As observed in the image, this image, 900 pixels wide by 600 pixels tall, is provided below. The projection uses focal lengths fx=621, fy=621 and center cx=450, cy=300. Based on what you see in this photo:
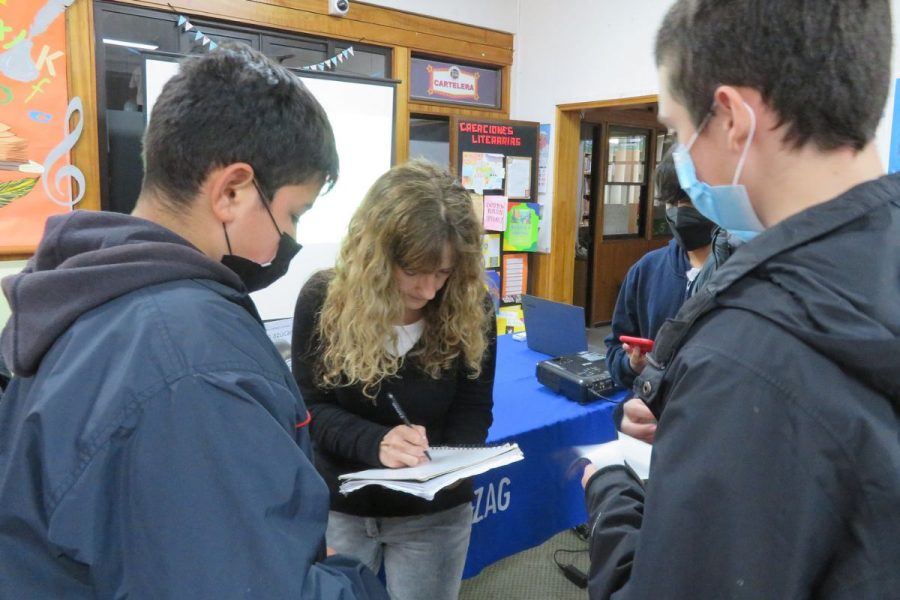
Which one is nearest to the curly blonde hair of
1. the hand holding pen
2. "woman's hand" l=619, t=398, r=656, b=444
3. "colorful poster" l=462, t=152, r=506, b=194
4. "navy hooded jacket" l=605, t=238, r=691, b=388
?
the hand holding pen

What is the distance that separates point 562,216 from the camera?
484 centimetres

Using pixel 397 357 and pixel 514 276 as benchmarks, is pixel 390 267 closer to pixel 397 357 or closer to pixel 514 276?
pixel 397 357

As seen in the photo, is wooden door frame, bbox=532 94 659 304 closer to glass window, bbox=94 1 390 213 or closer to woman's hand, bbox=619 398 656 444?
glass window, bbox=94 1 390 213

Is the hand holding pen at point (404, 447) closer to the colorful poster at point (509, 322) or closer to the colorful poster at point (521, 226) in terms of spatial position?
the colorful poster at point (509, 322)

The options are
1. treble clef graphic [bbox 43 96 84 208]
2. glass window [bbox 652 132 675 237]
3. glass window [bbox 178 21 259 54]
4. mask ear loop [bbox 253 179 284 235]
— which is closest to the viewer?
mask ear loop [bbox 253 179 284 235]

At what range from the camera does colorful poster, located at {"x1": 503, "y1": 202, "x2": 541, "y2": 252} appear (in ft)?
15.4

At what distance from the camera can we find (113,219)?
29.3 inches

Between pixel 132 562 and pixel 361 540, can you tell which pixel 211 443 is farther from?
pixel 361 540

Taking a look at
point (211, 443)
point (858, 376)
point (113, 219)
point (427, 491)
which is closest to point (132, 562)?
point (211, 443)

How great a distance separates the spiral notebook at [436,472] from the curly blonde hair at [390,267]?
213 millimetres

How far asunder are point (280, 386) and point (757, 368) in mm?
509

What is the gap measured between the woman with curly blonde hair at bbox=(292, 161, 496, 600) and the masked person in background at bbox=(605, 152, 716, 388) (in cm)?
53

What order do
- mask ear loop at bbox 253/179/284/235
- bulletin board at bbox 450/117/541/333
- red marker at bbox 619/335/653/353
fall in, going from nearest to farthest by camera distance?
mask ear loop at bbox 253/179/284/235, red marker at bbox 619/335/653/353, bulletin board at bbox 450/117/541/333

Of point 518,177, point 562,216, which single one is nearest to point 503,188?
point 518,177
